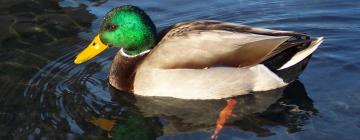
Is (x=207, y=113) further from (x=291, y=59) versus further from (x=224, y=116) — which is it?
(x=291, y=59)

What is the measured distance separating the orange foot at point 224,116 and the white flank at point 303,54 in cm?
62

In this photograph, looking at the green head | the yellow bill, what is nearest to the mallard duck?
the green head

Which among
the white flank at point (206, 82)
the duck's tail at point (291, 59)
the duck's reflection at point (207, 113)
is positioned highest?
the duck's tail at point (291, 59)

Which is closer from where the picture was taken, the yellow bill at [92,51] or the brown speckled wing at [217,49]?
the brown speckled wing at [217,49]

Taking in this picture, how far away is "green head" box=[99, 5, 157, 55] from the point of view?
23.0 feet

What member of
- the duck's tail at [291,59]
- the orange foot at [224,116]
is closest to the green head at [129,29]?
the orange foot at [224,116]

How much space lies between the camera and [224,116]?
6598 millimetres

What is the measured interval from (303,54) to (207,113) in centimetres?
109

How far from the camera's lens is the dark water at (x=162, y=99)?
6379mm

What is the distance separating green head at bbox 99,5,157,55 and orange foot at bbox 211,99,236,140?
39.5 inches

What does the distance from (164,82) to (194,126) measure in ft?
1.97

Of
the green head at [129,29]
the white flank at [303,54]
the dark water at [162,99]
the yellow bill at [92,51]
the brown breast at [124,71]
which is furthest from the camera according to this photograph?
the yellow bill at [92,51]

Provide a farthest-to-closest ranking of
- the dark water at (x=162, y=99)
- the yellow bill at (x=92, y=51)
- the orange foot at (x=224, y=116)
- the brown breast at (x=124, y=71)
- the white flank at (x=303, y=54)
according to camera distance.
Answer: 1. the yellow bill at (x=92, y=51)
2. the brown breast at (x=124, y=71)
3. the white flank at (x=303, y=54)
4. the dark water at (x=162, y=99)
5. the orange foot at (x=224, y=116)

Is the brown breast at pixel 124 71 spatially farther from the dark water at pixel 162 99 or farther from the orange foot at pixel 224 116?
the orange foot at pixel 224 116
